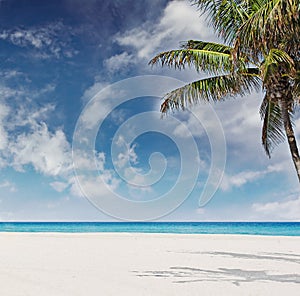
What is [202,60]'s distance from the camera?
7.90 metres

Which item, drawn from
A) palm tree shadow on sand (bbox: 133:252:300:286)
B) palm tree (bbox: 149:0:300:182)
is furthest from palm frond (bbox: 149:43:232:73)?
palm tree shadow on sand (bbox: 133:252:300:286)

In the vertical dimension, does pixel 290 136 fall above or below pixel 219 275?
above

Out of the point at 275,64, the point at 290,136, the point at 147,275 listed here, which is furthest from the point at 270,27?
the point at 147,275

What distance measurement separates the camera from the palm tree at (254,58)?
6.20 metres

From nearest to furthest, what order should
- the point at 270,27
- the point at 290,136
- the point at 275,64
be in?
1. the point at 270,27
2. the point at 275,64
3. the point at 290,136

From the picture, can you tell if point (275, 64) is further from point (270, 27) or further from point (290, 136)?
point (290, 136)

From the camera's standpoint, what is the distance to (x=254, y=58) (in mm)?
6980

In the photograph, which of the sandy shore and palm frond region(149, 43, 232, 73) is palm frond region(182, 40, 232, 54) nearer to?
palm frond region(149, 43, 232, 73)

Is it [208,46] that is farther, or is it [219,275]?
[208,46]

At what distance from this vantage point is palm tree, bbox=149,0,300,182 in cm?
620

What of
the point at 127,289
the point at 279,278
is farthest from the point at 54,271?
the point at 279,278

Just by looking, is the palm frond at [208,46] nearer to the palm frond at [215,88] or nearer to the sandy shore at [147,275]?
the palm frond at [215,88]

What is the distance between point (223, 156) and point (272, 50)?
2971 millimetres

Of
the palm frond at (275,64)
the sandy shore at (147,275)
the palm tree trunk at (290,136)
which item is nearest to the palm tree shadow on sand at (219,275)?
the sandy shore at (147,275)
